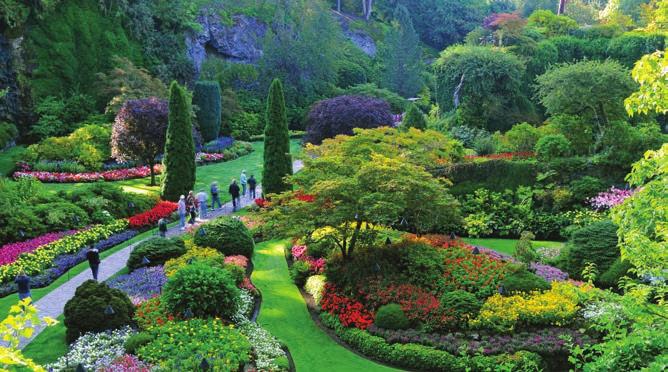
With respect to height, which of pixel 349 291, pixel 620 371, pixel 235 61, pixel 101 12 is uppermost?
pixel 101 12

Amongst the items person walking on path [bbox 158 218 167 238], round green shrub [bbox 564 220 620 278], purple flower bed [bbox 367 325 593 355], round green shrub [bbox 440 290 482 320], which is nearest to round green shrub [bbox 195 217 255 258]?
person walking on path [bbox 158 218 167 238]

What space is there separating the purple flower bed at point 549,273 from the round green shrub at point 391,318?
4692mm

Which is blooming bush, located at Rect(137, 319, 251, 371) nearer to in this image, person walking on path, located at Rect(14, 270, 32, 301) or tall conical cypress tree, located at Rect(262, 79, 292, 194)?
person walking on path, located at Rect(14, 270, 32, 301)

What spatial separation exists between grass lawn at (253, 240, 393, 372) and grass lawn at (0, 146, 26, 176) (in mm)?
16576

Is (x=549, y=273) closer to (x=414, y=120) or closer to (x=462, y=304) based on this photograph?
(x=462, y=304)

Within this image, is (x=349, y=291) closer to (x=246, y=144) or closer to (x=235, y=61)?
(x=246, y=144)

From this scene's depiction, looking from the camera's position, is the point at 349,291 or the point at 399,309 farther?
the point at 349,291

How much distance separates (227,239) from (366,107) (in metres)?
15.7

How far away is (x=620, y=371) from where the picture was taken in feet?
23.8

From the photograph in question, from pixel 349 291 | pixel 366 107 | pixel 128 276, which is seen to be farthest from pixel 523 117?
pixel 128 276

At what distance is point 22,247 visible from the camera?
17.7 m

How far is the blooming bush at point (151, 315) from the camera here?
13.0m

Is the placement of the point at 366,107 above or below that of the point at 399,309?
above

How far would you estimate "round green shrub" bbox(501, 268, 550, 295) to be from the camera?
1466 centimetres
